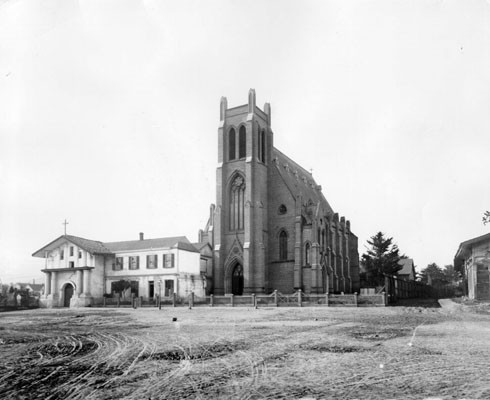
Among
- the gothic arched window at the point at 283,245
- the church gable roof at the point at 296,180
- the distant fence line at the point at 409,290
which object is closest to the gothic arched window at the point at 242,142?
the church gable roof at the point at 296,180

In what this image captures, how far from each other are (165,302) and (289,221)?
1539 centimetres

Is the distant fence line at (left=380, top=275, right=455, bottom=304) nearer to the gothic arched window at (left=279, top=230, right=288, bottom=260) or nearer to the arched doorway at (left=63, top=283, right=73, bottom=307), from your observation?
the gothic arched window at (left=279, top=230, right=288, bottom=260)

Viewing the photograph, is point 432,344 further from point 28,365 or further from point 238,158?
point 238,158

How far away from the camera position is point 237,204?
48000mm

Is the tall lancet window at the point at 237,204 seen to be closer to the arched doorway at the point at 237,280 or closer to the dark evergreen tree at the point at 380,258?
the arched doorway at the point at 237,280

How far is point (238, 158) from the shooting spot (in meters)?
48.6

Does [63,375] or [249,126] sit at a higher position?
[249,126]

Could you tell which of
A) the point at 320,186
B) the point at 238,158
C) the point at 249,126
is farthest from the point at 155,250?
the point at 320,186

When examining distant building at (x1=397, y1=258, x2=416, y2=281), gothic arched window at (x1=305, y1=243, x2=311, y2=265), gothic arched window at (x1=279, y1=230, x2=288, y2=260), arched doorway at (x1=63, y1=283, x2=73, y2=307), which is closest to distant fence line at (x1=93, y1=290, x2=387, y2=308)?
arched doorway at (x1=63, y1=283, x2=73, y2=307)

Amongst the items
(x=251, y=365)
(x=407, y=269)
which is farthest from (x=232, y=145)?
(x=407, y=269)

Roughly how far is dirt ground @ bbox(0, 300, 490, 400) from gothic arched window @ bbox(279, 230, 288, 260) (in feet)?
105

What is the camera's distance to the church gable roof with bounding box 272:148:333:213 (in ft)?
168

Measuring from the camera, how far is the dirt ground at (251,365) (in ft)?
24.0

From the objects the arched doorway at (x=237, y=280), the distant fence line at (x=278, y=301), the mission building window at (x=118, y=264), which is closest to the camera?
the distant fence line at (x=278, y=301)
